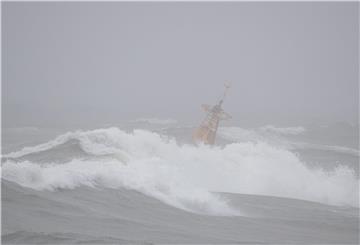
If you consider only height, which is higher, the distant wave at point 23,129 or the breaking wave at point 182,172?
the distant wave at point 23,129

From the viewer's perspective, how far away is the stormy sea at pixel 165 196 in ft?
36.6

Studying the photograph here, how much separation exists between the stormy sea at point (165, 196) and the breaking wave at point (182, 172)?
0.04 m

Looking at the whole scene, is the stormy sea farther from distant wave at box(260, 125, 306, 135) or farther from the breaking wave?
distant wave at box(260, 125, 306, 135)

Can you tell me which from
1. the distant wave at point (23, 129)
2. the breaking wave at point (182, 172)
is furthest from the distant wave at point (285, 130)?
the distant wave at point (23, 129)

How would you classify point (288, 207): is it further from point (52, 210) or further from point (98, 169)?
point (52, 210)

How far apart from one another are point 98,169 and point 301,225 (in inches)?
Answer: 255

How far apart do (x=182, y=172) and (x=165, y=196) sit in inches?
208

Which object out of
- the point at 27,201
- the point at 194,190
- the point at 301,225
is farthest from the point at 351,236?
the point at 27,201

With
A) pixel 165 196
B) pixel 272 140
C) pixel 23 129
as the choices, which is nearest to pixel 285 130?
pixel 272 140

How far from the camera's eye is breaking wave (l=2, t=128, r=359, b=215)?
48.1ft

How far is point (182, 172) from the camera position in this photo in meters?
20.5

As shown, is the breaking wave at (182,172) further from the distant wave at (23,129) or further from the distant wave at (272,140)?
the distant wave at (23,129)

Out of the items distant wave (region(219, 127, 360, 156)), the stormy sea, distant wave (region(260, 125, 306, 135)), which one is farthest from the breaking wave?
A: distant wave (region(260, 125, 306, 135))

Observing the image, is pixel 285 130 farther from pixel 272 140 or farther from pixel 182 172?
pixel 182 172
